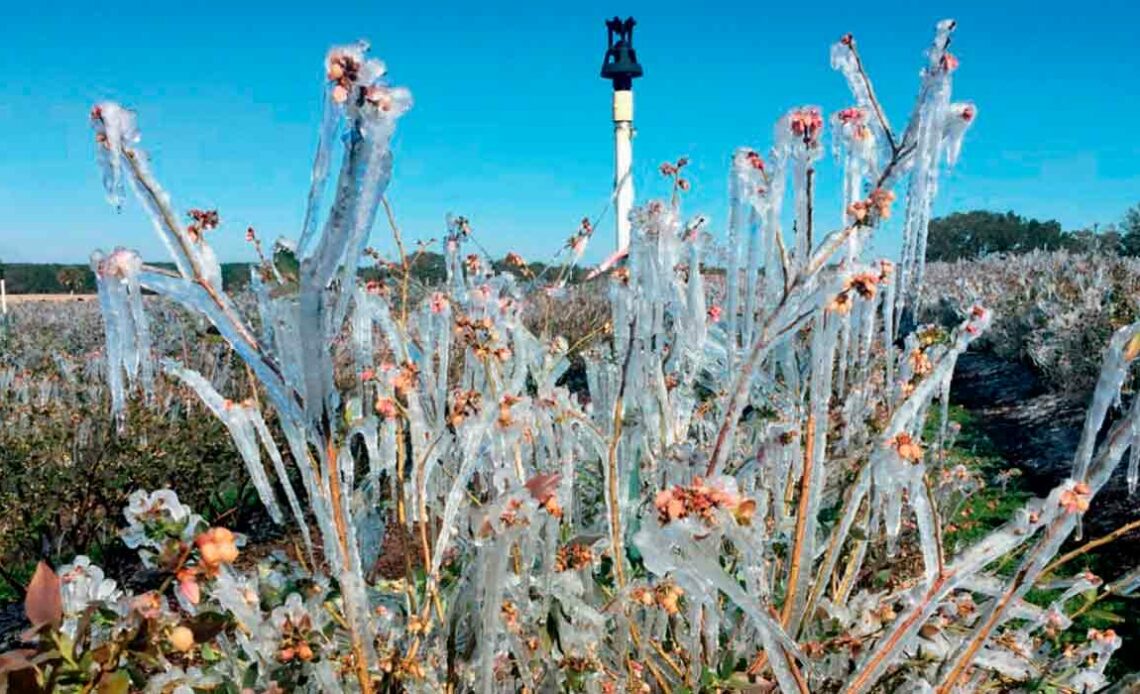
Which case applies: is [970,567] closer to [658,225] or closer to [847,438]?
[847,438]

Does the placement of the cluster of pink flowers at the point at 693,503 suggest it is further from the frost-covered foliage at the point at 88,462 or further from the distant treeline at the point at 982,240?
the distant treeline at the point at 982,240

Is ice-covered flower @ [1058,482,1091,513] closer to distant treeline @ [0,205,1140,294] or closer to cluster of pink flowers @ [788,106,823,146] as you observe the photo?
cluster of pink flowers @ [788,106,823,146]

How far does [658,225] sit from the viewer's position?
176cm

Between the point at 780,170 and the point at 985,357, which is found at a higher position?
the point at 780,170

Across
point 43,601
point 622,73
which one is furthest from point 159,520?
point 622,73

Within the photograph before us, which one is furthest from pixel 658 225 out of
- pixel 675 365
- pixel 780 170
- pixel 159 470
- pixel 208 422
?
pixel 208 422

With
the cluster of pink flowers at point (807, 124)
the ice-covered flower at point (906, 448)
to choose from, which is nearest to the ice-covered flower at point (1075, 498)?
the ice-covered flower at point (906, 448)

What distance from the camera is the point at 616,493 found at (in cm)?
160

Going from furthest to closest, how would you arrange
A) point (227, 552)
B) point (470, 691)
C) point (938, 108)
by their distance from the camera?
1. point (470, 691)
2. point (938, 108)
3. point (227, 552)

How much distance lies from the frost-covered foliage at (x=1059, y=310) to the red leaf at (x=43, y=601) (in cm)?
658

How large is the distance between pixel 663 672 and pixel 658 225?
87 cm

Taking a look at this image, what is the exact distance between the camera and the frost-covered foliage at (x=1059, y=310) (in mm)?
7324

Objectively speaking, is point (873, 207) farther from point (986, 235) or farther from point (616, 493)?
point (986, 235)

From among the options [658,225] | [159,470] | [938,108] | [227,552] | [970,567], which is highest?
[938,108]
